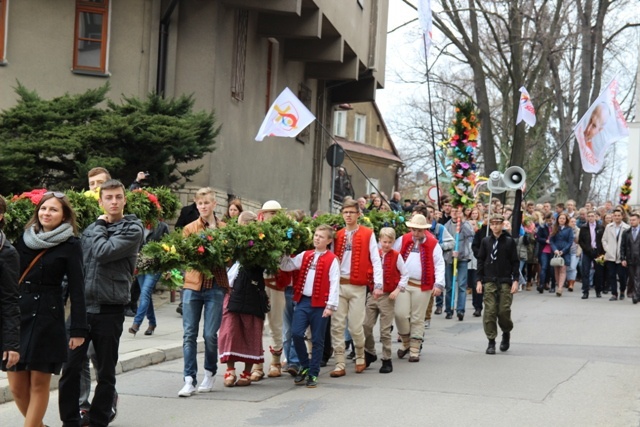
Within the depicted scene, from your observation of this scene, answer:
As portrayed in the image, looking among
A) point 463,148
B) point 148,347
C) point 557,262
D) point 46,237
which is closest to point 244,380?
point 148,347

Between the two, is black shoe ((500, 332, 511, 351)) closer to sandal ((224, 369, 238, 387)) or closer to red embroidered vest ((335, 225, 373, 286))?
red embroidered vest ((335, 225, 373, 286))

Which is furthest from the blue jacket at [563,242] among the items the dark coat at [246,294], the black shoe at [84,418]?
the black shoe at [84,418]

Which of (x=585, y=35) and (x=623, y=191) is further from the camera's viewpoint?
(x=585, y=35)

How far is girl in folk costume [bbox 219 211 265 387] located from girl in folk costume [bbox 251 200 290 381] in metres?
0.53

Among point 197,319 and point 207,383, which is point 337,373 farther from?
point 197,319

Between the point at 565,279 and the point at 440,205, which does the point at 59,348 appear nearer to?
the point at 440,205

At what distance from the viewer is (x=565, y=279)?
89.0ft

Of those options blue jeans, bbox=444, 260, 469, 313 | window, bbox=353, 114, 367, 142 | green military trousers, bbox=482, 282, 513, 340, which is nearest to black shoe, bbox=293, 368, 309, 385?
green military trousers, bbox=482, 282, 513, 340

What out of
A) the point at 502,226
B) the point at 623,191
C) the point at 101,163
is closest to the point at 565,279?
the point at 623,191

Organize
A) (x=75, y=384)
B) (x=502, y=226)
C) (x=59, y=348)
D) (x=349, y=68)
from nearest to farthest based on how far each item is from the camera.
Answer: (x=59, y=348) → (x=75, y=384) → (x=502, y=226) → (x=349, y=68)

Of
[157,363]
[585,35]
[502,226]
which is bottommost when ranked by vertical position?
[157,363]

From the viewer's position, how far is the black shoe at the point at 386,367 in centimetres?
1281

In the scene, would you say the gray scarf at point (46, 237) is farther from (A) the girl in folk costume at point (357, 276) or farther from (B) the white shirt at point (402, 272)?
(B) the white shirt at point (402, 272)

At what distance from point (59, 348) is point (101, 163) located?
31.7 feet
